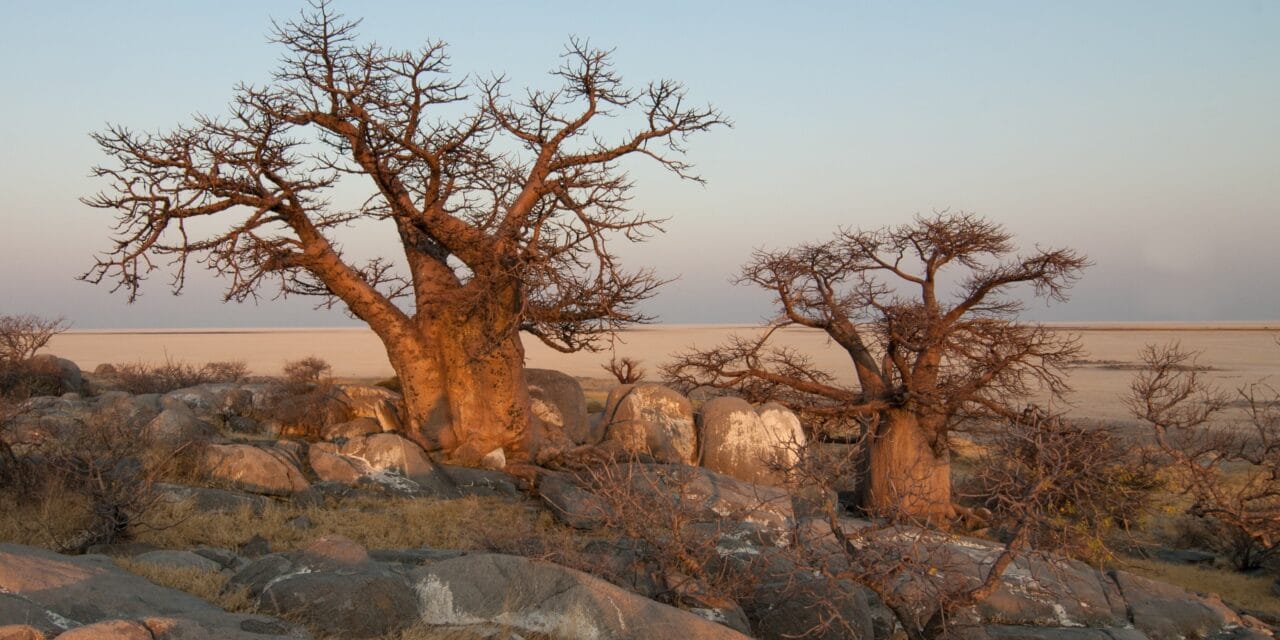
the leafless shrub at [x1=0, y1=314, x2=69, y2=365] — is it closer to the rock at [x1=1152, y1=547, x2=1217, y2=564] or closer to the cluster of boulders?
the cluster of boulders


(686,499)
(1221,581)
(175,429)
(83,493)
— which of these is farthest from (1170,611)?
(175,429)

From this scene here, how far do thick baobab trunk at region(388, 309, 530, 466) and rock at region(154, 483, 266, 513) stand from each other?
3767 millimetres

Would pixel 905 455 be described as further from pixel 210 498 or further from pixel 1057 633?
pixel 210 498

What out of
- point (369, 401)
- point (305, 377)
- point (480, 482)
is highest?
point (305, 377)

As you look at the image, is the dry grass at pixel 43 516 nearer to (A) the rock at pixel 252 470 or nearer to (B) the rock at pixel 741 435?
(A) the rock at pixel 252 470

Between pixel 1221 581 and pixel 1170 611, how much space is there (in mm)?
3946

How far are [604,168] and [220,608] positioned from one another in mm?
8560

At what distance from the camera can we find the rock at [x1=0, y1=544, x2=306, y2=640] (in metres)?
4.90

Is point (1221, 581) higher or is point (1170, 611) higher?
point (1170, 611)

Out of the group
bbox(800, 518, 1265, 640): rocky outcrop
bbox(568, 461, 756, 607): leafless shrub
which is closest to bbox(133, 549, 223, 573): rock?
bbox(568, 461, 756, 607): leafless shrub

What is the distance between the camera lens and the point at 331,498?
11.2m

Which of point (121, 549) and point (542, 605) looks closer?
point (542, 605)

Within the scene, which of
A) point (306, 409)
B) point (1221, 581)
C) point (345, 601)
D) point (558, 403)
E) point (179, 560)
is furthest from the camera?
point (306, 409)

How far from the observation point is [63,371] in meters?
20.7
